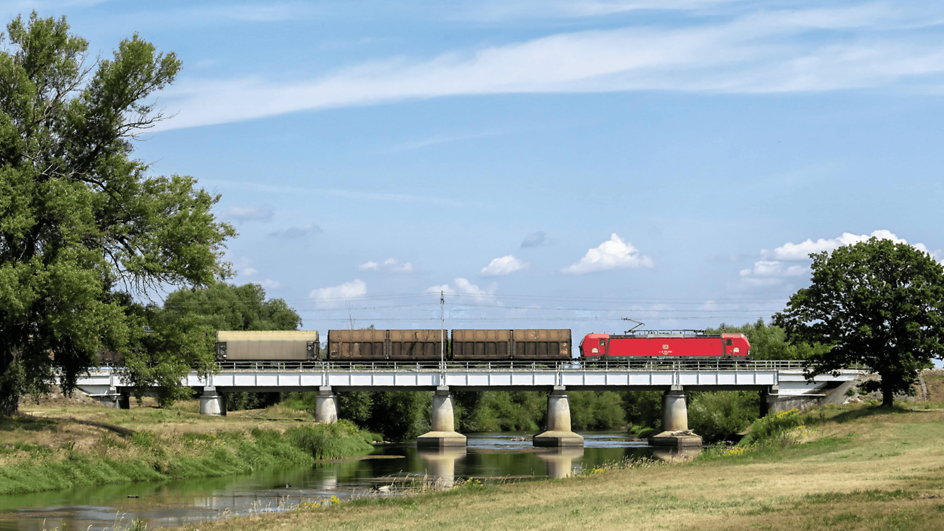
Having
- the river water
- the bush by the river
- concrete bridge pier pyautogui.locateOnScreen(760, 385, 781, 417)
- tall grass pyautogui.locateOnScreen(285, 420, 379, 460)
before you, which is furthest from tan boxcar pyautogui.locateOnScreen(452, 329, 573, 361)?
the river water

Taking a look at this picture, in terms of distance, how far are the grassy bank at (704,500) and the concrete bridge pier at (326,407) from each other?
42.6 meters

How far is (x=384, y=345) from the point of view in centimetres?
8269

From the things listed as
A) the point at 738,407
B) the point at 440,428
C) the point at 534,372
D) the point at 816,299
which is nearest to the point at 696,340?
the point at 738,407

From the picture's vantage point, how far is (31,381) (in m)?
39.3

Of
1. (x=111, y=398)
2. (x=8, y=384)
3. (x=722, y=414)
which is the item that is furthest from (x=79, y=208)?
(x=722, y=414)

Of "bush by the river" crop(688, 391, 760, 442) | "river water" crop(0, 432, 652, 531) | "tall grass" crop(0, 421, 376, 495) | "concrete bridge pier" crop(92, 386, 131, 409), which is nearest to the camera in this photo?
"river water" crop(0, 432, 652, 531)

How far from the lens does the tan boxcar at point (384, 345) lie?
8250 cm

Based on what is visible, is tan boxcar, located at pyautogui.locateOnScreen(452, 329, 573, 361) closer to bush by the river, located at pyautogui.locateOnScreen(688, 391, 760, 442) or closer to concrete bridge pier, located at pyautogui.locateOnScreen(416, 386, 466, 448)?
concrete bridge pier, located at pyautogui.locateOnScreen(416, 386, 466, 448)

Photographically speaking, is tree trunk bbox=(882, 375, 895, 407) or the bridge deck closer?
tree trunk bbox=(882, 375, 895, 407)

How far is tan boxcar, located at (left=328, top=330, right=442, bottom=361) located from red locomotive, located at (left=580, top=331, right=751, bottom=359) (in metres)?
14.8

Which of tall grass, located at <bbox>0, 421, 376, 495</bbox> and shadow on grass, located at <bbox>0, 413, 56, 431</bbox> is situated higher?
shadow on grass, located at <bbox>0, 413, 56, 431</bbox>

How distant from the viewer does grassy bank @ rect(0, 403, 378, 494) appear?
3431 centimetres

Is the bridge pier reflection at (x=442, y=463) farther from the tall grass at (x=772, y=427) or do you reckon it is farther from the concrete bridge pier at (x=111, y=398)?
the concrete bridge pier at (x=111, y=398)

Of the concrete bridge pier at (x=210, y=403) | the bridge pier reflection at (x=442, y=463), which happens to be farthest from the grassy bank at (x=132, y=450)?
the concrete bridge pier at (x=210, y=403)
